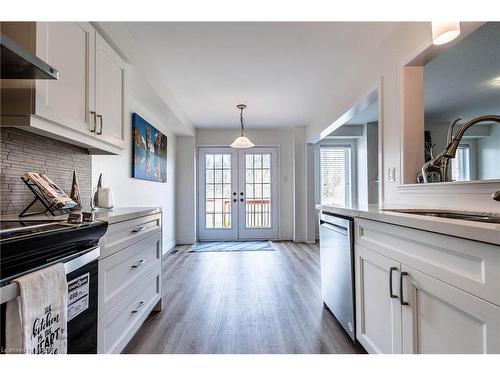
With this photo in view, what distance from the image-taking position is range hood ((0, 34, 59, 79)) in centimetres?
91

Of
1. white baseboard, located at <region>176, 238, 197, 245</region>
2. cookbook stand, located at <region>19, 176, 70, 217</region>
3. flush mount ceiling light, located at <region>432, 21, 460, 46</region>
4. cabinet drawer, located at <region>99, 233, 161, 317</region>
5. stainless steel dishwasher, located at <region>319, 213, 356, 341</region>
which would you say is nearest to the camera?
flush mount ceiling light, located at <region>432, 21, 460, 46</region>

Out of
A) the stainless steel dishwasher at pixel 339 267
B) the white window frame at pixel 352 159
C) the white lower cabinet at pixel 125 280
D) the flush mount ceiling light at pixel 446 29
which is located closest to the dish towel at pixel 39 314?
the white lower cabinet at pixel 125 280

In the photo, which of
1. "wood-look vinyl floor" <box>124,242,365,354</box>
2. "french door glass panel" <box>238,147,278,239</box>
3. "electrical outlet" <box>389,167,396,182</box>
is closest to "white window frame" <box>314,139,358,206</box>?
"french door glass panel" <box>238,147,278,239</box>

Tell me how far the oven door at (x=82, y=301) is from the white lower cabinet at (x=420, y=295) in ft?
4.45

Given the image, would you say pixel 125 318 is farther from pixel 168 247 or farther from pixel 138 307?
pixel 168 247

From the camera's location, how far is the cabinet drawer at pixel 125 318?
1.27 metres

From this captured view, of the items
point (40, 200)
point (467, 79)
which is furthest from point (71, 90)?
point (467, 79)

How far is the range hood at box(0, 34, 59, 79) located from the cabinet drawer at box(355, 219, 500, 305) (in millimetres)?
1663

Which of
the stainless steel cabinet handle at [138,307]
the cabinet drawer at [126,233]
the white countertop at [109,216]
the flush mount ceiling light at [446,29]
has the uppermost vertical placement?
the flush mount ceiling light at [446,29]

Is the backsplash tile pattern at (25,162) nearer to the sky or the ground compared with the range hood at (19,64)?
nearer to the ground

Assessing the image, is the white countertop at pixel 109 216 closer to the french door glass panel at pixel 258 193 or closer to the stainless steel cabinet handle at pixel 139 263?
the stainless steel cabinet handle at pixel 139 263

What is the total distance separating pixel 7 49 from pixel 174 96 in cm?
277

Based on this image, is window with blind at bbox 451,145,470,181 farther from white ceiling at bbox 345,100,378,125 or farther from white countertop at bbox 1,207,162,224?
white ceiling at bbox 345,100,378,125
